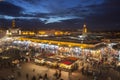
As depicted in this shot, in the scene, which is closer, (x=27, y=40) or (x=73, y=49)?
(x=73, y=49)

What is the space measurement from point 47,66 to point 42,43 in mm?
16502

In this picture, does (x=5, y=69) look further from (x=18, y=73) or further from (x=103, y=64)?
(x=103, y=64)

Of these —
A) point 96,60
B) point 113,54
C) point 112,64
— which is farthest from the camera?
point 113,54

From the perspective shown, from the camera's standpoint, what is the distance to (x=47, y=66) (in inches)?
1039

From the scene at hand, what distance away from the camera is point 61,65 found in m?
25.4

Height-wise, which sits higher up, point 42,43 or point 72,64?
point 42,43

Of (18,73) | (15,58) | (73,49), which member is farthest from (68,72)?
(73,49)

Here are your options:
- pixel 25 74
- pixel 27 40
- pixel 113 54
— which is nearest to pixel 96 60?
pixel 113 54

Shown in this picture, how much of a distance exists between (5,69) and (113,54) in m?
21.6

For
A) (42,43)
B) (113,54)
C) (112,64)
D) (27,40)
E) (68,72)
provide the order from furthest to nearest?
(27,40) → (42,43) → (113,54) → (112,64) → (68,72)

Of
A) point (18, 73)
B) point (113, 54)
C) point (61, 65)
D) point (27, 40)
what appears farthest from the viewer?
point (27, 40)

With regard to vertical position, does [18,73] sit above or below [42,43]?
below

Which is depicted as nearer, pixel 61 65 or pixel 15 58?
pixel 61 65

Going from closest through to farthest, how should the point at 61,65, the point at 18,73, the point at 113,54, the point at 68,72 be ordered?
the point at 18,73 < the point at 68,72 < the point at 61,65 < the point at 113,54
